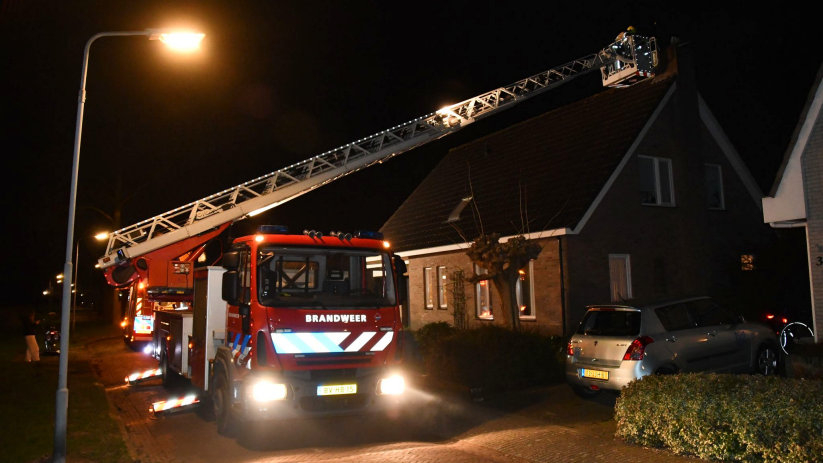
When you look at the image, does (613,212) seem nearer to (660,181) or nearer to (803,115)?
(660,181)

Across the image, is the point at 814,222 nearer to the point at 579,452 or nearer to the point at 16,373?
the point at 579,452

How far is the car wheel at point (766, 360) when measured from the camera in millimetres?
10750

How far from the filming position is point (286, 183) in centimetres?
1416

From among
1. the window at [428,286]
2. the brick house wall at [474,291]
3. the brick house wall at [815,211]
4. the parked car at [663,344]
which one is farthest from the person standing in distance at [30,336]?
the brick house wall at [815,211]

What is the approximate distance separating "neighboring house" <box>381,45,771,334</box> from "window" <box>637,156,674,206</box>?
1.1 inches

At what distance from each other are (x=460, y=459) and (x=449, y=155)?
63.6 feet

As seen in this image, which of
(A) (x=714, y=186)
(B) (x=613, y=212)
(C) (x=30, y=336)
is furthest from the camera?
(C) (x=30, y=336)

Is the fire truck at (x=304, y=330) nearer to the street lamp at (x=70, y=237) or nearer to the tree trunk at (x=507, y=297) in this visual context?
the street lamp at (x=70, y=237)

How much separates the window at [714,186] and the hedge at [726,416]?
40.3 ft

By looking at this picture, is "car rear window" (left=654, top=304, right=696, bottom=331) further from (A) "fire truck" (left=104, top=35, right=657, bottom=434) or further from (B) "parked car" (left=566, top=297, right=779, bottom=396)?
(A) "fire truck" (left=104, top=35, right=657, bottom=434)

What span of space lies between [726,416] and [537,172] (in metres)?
12.8

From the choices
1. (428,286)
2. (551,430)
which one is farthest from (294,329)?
(428,286)

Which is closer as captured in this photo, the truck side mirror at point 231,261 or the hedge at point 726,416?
the hedge at point 726,416

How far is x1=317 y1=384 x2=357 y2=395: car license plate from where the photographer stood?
836 centimetres
